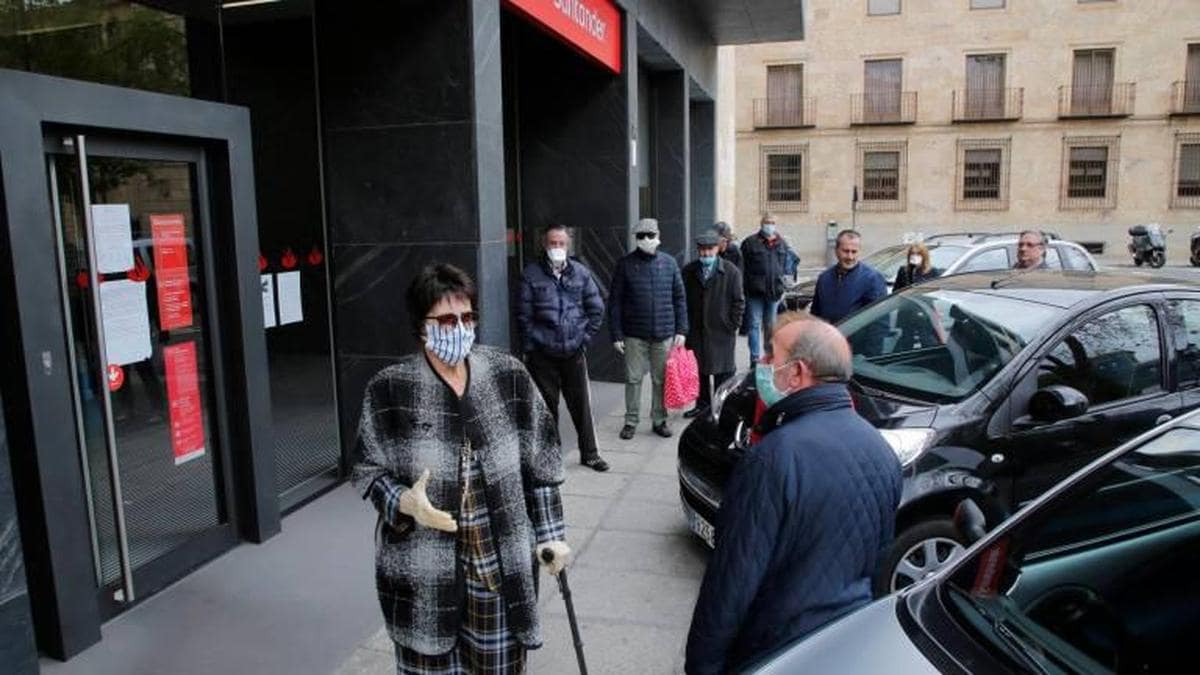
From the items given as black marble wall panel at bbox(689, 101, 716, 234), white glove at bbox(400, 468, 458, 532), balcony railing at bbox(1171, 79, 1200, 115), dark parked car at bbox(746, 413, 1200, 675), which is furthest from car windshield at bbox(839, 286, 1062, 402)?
balcony railing at bbox(1171, 79, 1200, 115)

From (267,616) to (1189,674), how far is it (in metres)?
3.66

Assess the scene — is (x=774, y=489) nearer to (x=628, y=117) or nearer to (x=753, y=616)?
(x=753, y=616)

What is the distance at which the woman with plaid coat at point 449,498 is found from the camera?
2.50m

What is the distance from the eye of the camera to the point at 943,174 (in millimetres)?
36219

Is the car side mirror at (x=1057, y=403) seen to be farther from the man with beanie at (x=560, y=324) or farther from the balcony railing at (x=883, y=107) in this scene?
the balcony railing at (x=883, y=107)

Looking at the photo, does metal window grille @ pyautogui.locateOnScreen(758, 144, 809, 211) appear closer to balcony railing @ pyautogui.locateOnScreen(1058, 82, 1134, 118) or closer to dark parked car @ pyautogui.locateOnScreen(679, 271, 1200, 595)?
balcony railing @ pyautogui.locateOnScreen(1058, 82, 1134, 118)

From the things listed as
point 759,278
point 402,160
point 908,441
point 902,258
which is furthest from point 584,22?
point 902,258

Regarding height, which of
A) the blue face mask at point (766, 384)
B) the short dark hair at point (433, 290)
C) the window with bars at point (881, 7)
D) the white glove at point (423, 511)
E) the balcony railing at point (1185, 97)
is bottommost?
the white glove at point (423, 511)

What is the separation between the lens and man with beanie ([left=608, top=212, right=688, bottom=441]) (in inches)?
282

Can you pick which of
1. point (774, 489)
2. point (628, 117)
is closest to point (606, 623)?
point (774, 489)

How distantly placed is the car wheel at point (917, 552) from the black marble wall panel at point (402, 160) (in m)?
2.92

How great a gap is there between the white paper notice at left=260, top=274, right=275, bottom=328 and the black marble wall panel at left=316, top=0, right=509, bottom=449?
54cm

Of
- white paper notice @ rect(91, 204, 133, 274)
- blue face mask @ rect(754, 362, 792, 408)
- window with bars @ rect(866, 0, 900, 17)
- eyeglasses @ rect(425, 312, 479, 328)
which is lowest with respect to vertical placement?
blue face mask @ rect(754, 362, 792, 408)

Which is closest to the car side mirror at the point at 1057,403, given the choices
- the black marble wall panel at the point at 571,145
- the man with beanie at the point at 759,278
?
the black marble wall panel at the point at 571,145
